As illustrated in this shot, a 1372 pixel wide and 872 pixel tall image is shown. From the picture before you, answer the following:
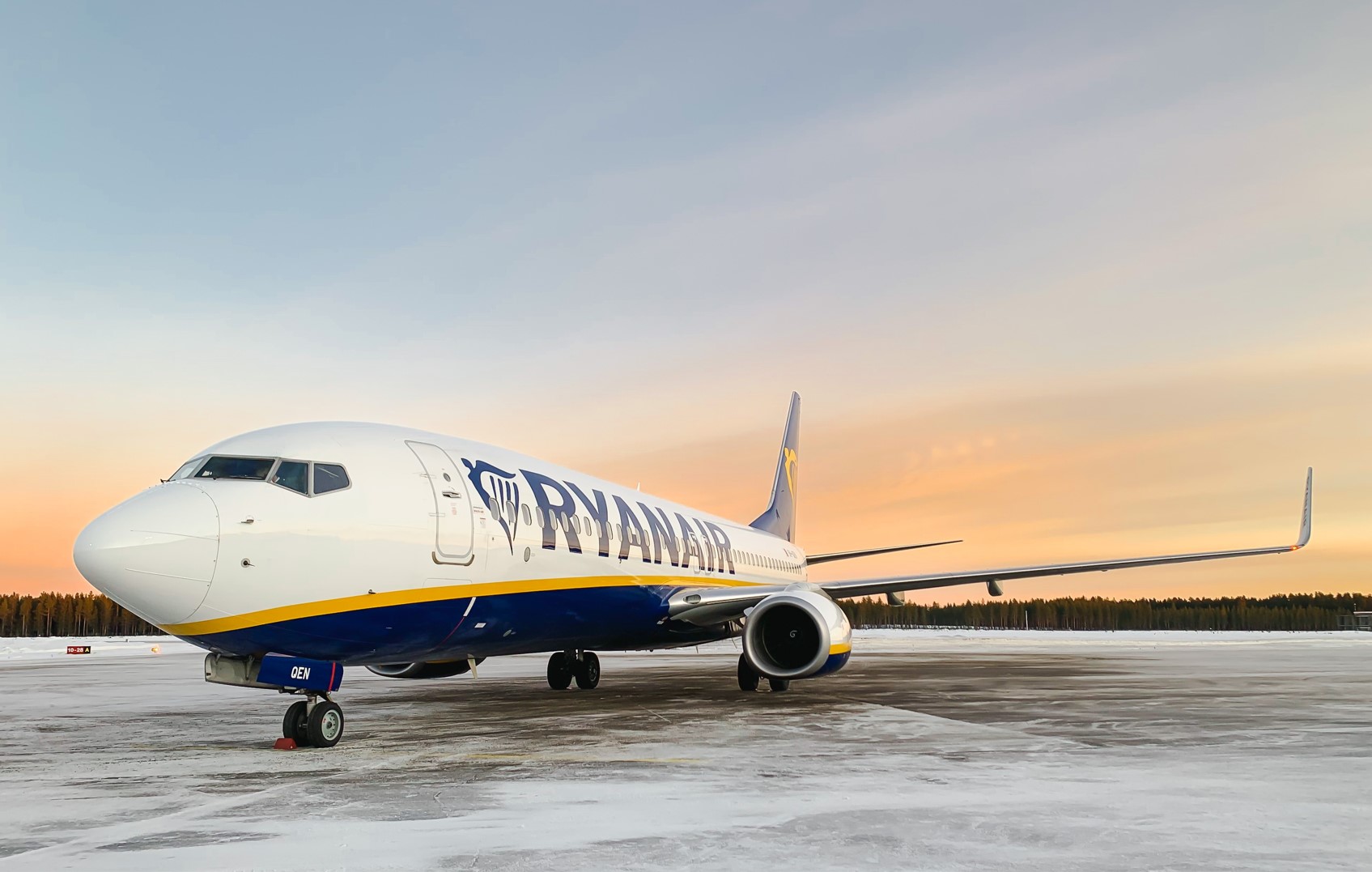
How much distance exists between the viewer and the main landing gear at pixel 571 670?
55.0 feet

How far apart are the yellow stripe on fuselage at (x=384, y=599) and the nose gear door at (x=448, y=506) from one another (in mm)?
357

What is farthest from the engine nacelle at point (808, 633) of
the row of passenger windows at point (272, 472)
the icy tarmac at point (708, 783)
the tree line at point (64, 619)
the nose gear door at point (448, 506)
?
the tree line at point (64, 619)

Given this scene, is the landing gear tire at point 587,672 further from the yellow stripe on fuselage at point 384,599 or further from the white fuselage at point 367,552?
the yellow stripe on fuselage at point 384,599

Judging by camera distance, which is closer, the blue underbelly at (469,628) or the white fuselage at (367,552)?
the white fuselage at (367,552)

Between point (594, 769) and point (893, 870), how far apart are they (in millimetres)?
3588

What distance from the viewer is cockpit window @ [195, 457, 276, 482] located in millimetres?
8531

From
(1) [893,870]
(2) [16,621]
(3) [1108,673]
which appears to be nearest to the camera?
(1) [893,870]

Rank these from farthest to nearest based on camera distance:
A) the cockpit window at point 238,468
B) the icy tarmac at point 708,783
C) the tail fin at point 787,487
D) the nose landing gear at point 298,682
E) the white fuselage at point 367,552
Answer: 1. the tail fin at point 787,487
2. the cockpit window at point 238,468
3. the nose landing gear at point 298,682
4. the white fuselage at point 367,552
5. the icy tarmac at point 708,783

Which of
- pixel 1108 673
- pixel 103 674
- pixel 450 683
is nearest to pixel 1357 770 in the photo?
pixel 1108 673

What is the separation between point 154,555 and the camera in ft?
24.5

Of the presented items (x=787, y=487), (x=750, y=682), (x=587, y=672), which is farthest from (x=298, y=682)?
(x=787, y=487)

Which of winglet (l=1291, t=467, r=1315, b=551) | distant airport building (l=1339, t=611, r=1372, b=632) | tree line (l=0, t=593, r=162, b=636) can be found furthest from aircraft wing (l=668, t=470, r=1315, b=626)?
tree line (l=0, t=593, r=162, b=636)

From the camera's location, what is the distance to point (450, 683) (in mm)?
18594

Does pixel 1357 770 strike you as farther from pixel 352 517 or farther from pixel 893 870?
pixel 352 517
